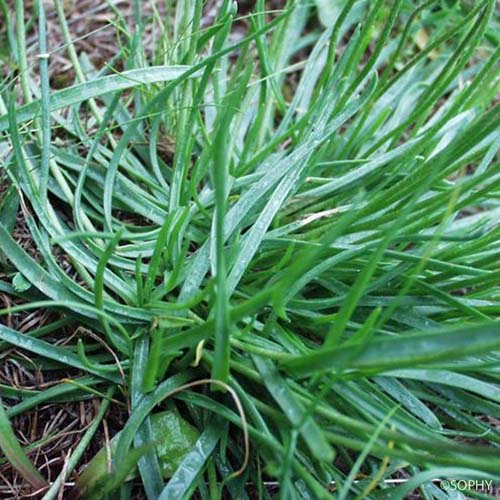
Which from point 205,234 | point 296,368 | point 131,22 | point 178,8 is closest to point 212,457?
point 296,368

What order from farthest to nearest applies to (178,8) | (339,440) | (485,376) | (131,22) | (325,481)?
(131,22)
(178,8)
(485,376)
(325,481)
(339,440)

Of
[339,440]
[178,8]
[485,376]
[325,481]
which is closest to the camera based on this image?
[339,440]

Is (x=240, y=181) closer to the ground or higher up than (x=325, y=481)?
Result: higher up

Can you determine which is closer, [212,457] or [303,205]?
[212,457]

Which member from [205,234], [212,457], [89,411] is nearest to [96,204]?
[205,234]

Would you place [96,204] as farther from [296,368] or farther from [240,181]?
[296,368]

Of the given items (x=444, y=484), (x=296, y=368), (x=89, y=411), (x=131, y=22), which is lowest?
(x=444, y=484)
